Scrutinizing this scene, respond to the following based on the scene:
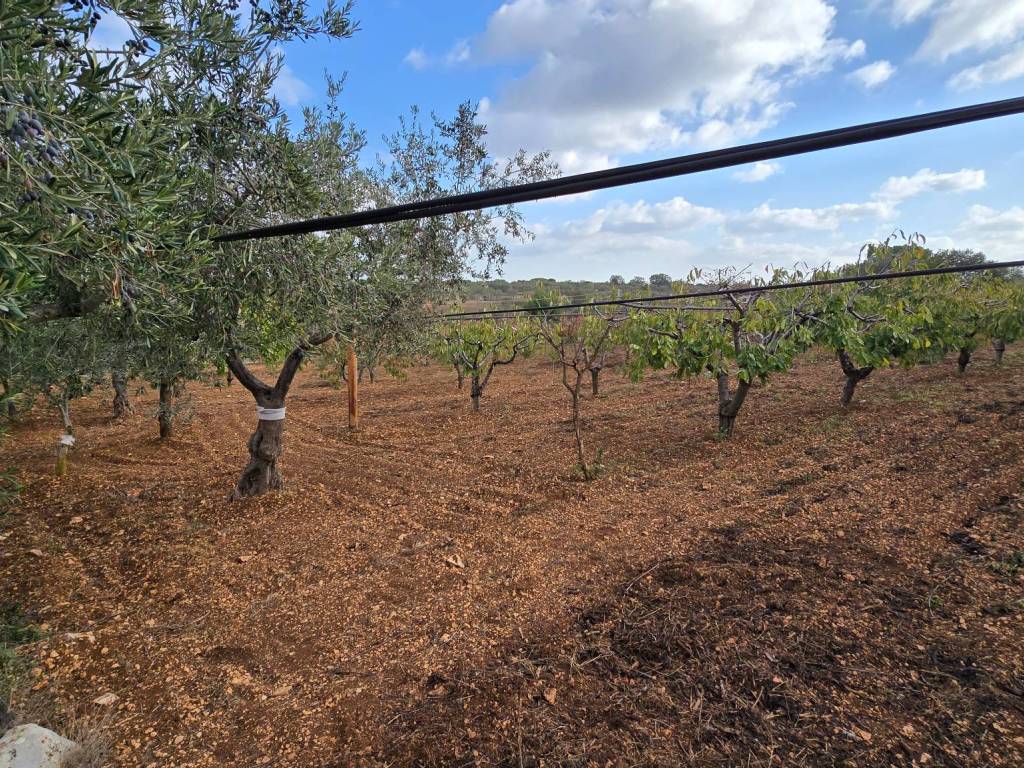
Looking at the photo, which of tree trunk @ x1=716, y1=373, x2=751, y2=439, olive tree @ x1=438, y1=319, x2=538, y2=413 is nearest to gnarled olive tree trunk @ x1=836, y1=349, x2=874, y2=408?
tree trunk @ x1=716, y1=373, x2=751, y2=439

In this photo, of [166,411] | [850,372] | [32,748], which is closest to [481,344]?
[166,411]

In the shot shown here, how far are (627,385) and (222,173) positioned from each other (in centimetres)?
1453

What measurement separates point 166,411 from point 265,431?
4057 millimetres

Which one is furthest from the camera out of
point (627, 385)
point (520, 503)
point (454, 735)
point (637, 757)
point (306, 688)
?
point (627, 385)

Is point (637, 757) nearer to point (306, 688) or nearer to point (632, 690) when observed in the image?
point (632, 690)

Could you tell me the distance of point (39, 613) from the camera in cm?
396

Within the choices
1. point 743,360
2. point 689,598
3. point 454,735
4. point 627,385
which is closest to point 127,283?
point 454,735

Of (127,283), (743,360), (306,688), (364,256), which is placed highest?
(364,256)

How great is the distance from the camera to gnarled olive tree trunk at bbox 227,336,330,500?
6273 mm

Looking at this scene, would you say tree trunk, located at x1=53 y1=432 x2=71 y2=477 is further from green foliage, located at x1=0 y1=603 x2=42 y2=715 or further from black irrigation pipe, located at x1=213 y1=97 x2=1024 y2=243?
black irrigation pipe, located at x1=213 y1=97 x2=1024 y2=243

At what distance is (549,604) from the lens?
4.06 meters

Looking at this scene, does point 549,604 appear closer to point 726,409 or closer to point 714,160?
point 714,160

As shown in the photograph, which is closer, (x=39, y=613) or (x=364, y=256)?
(x=39, y=613)

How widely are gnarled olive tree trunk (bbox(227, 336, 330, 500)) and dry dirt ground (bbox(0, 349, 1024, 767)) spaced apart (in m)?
0.32
